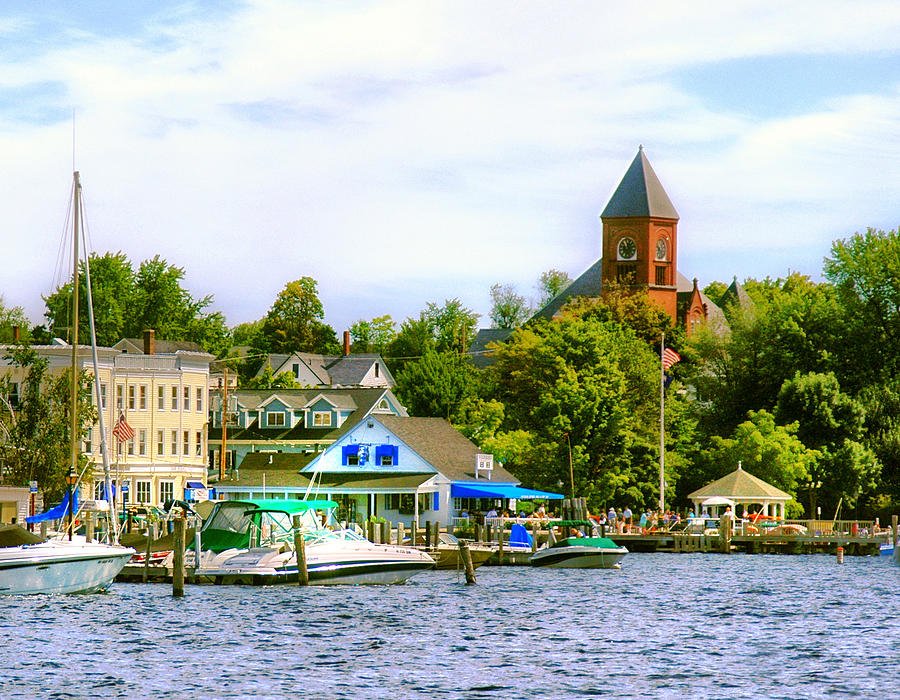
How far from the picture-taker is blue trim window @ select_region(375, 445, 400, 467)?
97.3 m

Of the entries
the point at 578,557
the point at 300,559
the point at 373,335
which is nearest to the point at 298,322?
the point at 373,335

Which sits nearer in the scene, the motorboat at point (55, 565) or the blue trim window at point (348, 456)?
the motorboat at point (55, 565)

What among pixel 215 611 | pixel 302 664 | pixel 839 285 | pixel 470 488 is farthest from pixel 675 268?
pixel 302 664

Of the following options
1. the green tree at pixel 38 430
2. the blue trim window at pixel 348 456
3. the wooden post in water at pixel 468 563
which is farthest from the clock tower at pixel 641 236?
the wooden post in water at pixel 468 563

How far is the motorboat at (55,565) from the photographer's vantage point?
1868 inches

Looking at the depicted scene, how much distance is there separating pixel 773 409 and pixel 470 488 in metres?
23.5

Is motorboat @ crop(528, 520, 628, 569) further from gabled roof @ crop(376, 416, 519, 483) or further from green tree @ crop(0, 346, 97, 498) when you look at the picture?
gabled roof @ crop(376, 416, 519, 483)

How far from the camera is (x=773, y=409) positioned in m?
106

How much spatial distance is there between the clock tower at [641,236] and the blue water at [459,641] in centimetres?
9434

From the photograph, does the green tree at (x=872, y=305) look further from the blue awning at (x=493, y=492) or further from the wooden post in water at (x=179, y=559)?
the wooden post in water at (x=179, y=559)

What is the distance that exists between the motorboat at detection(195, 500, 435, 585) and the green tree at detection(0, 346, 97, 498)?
2497 cm

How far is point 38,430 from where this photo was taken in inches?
3317

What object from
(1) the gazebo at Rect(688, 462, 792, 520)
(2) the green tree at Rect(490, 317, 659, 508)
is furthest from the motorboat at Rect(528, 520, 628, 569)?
(2) the green tree at Rect(490, 317, 659, 508)

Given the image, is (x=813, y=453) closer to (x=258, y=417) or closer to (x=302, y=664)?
(x=258, y=417)
